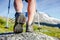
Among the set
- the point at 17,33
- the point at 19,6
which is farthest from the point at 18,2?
the point at 17,33

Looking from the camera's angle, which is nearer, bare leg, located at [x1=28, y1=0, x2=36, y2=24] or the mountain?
bare leg, located at [x1=28, y1=0, x2=36, y2=24]

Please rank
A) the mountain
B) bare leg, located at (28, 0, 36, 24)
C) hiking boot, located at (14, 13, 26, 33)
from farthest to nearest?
the mountain
bare leg, located at (28, 0, 36, 24)
hiking boot, located at (14, 13, 26, 33)

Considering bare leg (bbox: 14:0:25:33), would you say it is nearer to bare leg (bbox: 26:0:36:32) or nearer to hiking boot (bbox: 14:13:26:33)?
hiking boot (bbox: 14:13:26:33)

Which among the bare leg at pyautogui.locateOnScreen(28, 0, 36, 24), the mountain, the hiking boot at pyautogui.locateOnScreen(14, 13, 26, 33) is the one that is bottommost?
the mountain

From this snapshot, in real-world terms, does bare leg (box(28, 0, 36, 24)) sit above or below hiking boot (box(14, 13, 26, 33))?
above

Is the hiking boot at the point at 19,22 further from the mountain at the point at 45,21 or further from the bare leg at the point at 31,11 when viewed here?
the mountain at the point at 45,21

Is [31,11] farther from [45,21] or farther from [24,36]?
[45,21]

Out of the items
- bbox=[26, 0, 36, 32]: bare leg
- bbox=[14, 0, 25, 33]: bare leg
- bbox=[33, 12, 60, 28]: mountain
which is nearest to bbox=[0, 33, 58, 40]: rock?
bbox=[14, 0, 25, 33]: bare leg

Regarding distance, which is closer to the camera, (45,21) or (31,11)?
(31,11)

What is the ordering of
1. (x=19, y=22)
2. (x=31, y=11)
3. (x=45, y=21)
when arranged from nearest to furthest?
1. (x=19, y=22)
2. (x=31, y=11)
3. (x=45, y=21)

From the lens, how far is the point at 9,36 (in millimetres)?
5660

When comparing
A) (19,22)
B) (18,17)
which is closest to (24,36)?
(19,22)

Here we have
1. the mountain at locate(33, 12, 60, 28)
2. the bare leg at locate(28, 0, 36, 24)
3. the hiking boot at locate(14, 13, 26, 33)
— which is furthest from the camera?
the mountain at locate(33, 12, 60, 28)

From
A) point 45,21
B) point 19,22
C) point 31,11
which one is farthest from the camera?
point 45,21
